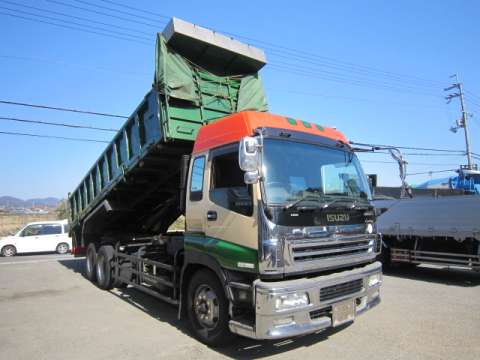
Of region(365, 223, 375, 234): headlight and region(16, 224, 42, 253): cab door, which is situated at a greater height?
region(365, 223, 375, 234): headlight

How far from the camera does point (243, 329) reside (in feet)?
13.1

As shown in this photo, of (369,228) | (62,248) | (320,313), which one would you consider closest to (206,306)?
(320,313)

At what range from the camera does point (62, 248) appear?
709 inches

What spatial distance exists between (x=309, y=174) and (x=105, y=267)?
5.70 m

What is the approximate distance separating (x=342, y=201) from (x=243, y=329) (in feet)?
6.26

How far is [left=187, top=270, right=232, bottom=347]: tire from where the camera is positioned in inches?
175

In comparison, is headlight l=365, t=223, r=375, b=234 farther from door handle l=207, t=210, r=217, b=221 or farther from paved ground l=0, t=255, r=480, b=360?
door handle l=207, t=210, r=217, b=221

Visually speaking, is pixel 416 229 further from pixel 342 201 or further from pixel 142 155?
pixel 142 155

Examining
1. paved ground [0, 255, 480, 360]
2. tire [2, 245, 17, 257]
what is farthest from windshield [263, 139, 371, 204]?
tire [2, 245, 17, 257]

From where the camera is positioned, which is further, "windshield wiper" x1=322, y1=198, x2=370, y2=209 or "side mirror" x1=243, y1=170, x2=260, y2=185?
"windshield wiper" x1=322, y1=198, x2=370, y2=209

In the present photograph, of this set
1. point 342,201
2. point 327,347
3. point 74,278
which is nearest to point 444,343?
point 327,347

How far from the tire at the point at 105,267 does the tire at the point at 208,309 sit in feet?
12.3

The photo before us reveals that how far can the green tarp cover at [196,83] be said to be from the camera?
592cm

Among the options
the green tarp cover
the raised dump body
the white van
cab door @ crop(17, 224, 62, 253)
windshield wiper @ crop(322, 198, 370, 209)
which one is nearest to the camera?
windshield wiper @ crop(322, 198, 370, 209)
